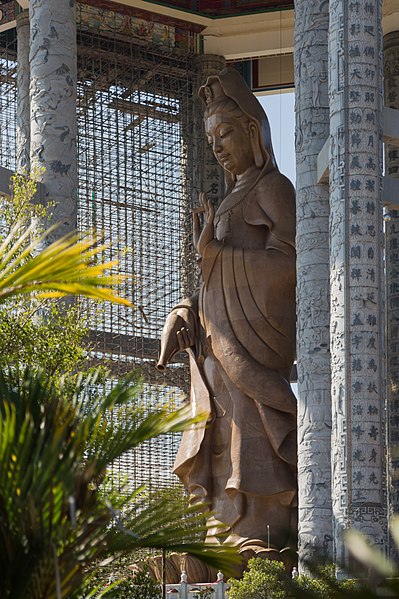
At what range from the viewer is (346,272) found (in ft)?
27.8

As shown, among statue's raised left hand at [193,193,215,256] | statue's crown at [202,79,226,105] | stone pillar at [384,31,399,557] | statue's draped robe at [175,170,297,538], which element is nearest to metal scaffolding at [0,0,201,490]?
stone pillar at [384,31,399,557]

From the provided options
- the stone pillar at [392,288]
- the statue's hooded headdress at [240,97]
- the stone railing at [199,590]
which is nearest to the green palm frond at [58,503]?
the stone railing at [199,590]

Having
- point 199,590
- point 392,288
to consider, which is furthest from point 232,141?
point 199,590

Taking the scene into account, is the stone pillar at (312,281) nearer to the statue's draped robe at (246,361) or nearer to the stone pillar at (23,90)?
the statue's draped robe at (246,361)

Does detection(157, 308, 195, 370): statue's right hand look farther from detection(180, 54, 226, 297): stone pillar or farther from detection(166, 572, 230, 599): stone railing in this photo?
detection(180, 54, 226, 297): stone pillar

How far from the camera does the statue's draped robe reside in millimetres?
10688

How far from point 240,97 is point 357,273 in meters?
3.50

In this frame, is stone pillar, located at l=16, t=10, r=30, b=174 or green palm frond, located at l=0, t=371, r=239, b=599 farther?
stone pillar, located at l=16, t=10, r=30, b=174

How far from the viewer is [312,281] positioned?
30.7ft

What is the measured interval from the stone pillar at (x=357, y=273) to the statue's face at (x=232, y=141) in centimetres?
270

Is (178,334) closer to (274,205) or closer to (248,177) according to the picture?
(274,205)

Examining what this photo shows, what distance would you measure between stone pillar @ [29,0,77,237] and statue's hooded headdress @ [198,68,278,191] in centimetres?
121

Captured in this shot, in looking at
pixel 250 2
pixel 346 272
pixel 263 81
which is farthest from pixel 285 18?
pixel 346 272

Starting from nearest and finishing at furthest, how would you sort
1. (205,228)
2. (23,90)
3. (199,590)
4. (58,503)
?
(58,503), (199,590), (205,228), (23,90)
